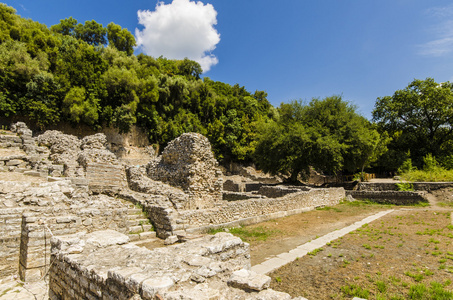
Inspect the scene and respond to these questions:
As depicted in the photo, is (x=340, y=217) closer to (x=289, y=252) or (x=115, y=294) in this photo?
(x=289, y=252)

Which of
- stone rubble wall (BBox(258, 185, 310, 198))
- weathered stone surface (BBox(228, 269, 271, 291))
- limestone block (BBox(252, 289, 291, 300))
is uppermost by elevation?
weathered stone surface (BBox(228, 269, 271, 291))

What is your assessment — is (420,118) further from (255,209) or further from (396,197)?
(255,209)

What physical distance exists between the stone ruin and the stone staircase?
0.04 meters

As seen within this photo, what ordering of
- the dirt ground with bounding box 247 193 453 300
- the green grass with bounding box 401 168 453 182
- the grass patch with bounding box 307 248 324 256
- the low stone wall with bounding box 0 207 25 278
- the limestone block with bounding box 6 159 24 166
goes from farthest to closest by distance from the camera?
the green grass with bounding box 401 168 453 182, the limestone block with bounding box 6 159 24 166, the grass patch with bounding box 307 248 324 256, the low stone wall with bounding box 0 207 25 278, the dirt ground with bounding box 247 193 453 300

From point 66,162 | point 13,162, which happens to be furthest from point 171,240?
point 13,162

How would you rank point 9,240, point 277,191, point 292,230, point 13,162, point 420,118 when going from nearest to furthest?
point 9,240 → point 292,230 → point 13,162 → point 277,191 → point 420,118

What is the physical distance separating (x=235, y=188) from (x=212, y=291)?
23.2 metres

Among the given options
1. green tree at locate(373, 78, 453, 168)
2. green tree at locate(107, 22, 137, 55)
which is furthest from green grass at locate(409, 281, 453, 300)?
green tree at locate(107, 22, 137, 55)

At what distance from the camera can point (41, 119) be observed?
1020 inches

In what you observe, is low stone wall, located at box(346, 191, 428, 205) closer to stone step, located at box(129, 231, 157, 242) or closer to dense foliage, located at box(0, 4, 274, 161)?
stone step, located at box(129, 231, 157, 242)

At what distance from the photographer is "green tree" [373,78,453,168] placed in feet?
117

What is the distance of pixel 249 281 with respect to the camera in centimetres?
306

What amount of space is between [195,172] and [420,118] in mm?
40537

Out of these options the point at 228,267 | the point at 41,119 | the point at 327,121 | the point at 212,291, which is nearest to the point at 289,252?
the point at 228,267
